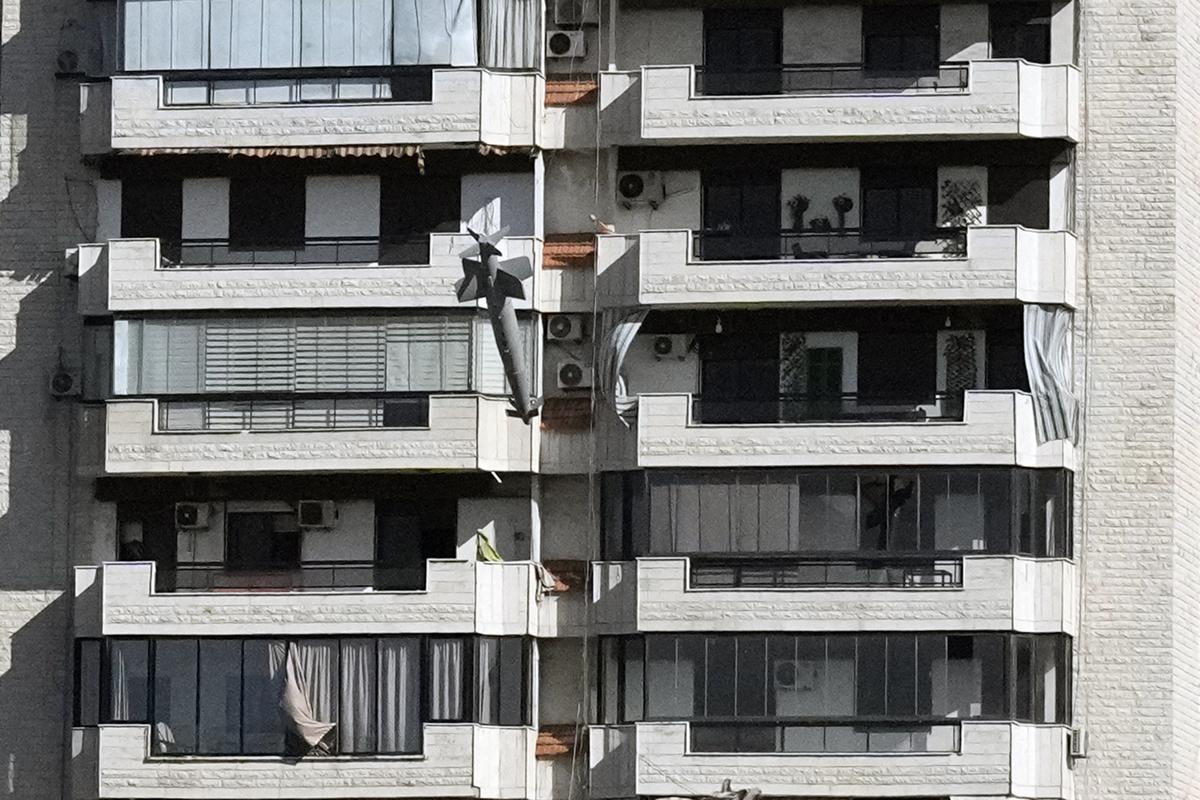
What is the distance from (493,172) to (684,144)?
286cm

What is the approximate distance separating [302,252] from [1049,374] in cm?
1098

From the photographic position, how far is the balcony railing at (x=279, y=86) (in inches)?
1996

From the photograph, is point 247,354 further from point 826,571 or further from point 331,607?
point 826,571

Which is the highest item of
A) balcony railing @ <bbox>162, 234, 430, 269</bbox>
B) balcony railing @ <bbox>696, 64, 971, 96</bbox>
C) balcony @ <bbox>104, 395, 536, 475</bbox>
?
balcony railing @ <bbox>696, 64, 971, 96</bbox>

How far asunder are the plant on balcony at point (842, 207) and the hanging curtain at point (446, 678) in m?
8.17

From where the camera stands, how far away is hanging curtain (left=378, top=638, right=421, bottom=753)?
4912 cm

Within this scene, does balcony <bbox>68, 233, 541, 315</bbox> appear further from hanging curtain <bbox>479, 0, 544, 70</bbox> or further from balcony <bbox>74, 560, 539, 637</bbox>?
balcony <bbox>74, 560, 539, 637</bbox>

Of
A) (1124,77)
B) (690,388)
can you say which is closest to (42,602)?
(690,388)

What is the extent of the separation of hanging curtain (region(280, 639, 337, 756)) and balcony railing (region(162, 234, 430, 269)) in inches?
222

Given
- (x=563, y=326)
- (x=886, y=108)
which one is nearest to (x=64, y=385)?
(x=563, y=326)

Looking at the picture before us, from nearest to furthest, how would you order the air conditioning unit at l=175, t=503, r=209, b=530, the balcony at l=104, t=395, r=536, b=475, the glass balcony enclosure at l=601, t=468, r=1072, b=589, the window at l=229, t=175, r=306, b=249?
the glass balcony enclosure at l=601, t=468, r=1072, b=589 < the balcony at l=104, t=395, r=536, b=475 < the air conditioning unit at l=175, t=503, r=209, b=530 < the window at l=229, t=175, r=306, b=249

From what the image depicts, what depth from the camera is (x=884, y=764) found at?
158ft

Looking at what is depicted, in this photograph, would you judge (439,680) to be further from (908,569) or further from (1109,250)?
(1109,250)

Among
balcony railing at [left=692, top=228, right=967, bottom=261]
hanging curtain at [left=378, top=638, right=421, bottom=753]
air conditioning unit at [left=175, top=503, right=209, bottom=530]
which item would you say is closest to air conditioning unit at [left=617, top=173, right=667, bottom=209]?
balcony railing at [left=692, top=228, right=967, bottom=261]
